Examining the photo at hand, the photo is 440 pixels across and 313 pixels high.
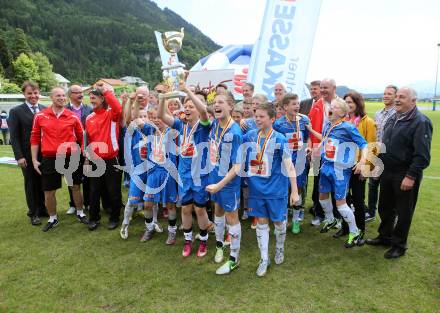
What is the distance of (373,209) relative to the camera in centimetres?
539

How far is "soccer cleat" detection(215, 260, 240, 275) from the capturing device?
3.63 metres

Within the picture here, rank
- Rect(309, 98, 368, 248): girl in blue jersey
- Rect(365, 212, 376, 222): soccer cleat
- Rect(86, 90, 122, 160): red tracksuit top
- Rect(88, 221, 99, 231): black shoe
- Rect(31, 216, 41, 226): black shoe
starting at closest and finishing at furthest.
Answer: Rect(309, 98, 368, 248): girl in blue jersey, Rect(86, 90, 122, 160): red tracksuit top, Rect(88, 221, 99, 231): black shoe, Rect(31, 216, 41, 226): black shoe, Rect(365, 212, 376, 222): soccer cleat

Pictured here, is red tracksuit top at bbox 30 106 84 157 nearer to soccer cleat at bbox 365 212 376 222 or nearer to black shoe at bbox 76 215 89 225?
black shoe at bbox 76 215 89 225

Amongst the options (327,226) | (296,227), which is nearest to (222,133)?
(296,227)

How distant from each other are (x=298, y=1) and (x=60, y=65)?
388 feet

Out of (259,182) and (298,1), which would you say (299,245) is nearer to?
(259,182)

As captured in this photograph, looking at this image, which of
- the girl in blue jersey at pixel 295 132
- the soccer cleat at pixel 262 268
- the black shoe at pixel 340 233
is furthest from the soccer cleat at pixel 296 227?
the soccer cleat at pixel 262 268

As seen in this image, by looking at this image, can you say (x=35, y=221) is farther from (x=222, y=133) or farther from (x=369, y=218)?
(x=369, y=218)

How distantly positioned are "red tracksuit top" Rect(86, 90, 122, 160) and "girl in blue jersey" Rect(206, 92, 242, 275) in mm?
1833

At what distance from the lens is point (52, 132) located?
4.81 meters

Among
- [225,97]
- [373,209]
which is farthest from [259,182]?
[373,209]

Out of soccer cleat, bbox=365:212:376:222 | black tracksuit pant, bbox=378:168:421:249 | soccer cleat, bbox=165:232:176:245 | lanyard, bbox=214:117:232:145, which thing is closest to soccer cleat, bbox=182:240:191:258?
soccer cleat, bbox=165:232:176:245

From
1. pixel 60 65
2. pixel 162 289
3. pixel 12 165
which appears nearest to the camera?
Answer: pixel 162 289

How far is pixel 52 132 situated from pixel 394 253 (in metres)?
5.00
